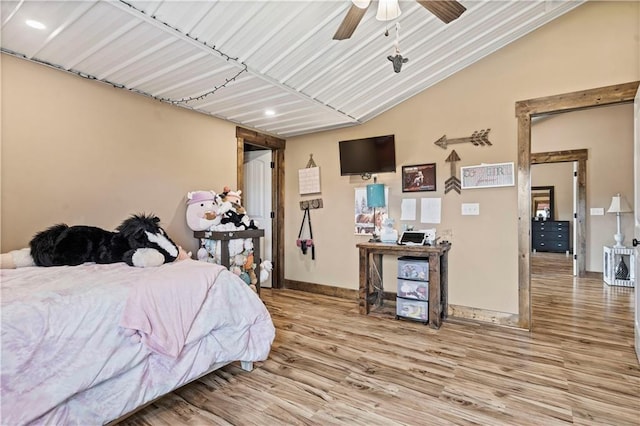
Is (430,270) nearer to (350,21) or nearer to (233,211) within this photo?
(233,211)

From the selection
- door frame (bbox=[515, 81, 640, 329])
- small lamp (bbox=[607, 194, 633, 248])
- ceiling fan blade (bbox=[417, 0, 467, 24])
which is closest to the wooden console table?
ceiling fan blade (bbox=[417, 0, 467, 24])

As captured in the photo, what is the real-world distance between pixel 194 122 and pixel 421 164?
267 centimetres

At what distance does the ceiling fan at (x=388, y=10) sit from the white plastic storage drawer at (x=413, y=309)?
2.60 m

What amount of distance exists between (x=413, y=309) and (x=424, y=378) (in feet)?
3.85

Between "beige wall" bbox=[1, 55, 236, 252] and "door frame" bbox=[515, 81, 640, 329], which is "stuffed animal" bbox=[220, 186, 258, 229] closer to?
"beige wall" bbox=[1, 55, 236, 252]

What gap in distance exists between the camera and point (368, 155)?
399cm

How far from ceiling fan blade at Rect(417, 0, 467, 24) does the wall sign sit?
1.83m

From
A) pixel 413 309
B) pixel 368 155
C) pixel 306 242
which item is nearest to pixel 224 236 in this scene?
pixel 306 242

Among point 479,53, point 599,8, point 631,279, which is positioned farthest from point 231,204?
point 631,279

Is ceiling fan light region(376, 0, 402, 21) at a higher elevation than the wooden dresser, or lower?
higher

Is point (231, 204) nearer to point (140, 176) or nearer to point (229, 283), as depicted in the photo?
point (140, 176)

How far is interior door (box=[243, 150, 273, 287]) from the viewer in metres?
4.83

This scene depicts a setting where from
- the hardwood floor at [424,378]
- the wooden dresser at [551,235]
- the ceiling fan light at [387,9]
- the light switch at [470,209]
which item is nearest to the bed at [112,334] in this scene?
the hardwood floor at [424,378]


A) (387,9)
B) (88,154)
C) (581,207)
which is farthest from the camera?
(581,207)
